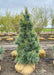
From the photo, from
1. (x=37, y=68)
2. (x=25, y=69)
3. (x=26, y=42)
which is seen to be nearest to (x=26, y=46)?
(x=26, y=42)

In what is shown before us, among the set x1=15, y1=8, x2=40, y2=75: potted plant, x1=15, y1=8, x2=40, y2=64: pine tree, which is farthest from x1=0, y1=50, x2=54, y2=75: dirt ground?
x1=15, y1=8, x2=40, y2=64: pine tree

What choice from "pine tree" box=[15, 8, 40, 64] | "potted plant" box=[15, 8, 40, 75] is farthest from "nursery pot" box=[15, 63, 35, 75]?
"pine tree" box=[15, 8, 40, 64]

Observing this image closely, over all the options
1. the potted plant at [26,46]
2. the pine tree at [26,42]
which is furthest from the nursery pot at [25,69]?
the pine tree at [26,42]

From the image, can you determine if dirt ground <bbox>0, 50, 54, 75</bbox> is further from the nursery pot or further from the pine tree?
the pine tree

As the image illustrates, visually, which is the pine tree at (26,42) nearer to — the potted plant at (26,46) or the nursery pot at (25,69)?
the potted plant at (26,46)

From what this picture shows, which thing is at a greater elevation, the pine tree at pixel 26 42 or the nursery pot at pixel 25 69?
the pine tree at pixel 26 42

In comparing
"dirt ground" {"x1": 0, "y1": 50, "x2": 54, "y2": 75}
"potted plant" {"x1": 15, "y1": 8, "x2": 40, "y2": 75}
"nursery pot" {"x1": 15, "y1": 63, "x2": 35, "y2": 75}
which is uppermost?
"potted plant" {"x1": 15, "y1": 8, "x2": 40, "y2": 75}

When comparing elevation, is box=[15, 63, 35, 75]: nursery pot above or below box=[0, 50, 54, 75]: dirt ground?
above

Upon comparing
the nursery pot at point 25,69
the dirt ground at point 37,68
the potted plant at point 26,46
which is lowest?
the dirt ground at point 37,68

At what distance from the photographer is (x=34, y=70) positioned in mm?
4914

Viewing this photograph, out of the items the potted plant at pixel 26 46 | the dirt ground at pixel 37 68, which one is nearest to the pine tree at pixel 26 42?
the potted plant at pixel 26 46

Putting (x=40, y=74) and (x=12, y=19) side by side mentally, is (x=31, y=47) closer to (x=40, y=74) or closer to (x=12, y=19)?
(x=40, y=74)

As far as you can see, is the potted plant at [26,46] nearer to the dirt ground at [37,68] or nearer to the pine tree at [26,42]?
the pine tree at [26,42]

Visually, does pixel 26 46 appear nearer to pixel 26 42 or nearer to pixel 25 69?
pixel 26 42
